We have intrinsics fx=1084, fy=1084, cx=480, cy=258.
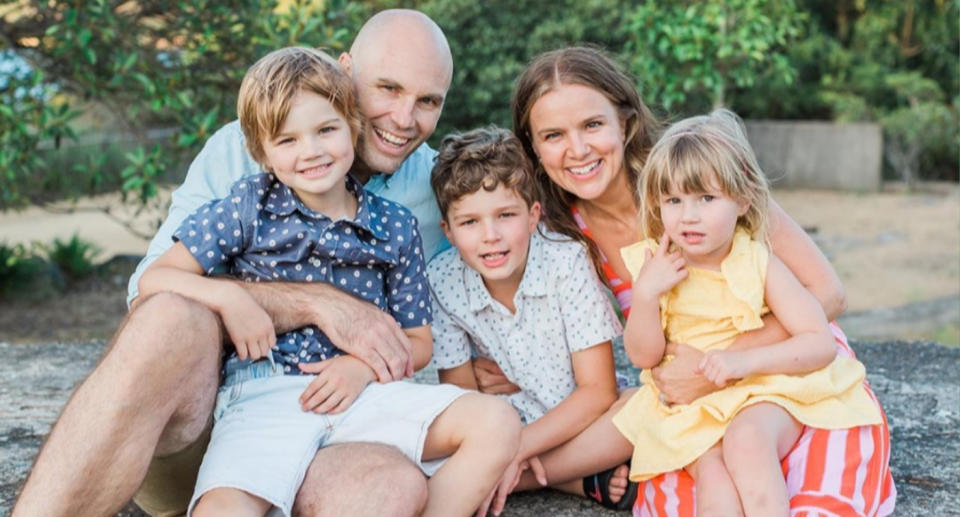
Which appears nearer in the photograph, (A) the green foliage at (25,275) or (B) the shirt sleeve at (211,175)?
(B) the shirt sleeve at (211,175)

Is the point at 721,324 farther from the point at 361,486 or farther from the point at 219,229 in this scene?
the point at 219,229

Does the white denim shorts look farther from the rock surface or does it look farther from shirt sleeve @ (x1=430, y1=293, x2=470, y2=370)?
the rock surface

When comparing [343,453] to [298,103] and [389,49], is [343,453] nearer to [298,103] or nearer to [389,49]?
[298,103]

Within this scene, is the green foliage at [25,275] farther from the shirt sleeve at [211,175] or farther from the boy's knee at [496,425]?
the boy's knee at [496,425]

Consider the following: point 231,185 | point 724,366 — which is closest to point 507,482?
point 724,366

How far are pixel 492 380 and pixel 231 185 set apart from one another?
0.96 metres

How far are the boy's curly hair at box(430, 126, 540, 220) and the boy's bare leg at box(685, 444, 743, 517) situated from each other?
89 cm

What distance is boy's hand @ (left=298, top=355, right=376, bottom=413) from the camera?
2.70m

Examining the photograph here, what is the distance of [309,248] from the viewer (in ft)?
9.24

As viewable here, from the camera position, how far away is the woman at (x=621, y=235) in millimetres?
2734

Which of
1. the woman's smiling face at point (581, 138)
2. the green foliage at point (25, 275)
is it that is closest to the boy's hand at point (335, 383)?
the woman's smiling face at point (581, 138)

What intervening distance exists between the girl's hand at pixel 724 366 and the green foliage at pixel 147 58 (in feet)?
10.7

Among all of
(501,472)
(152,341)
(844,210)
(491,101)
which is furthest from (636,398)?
(844,210)

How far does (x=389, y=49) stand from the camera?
10.6 ft
